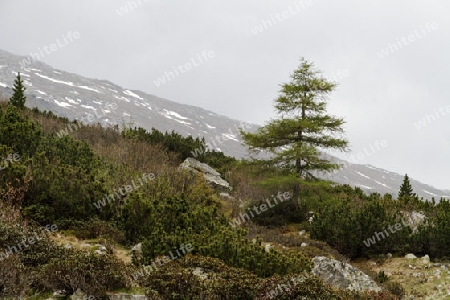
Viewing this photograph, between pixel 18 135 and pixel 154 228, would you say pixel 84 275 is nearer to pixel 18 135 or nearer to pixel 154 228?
pixel 154 228

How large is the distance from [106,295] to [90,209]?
5.67 metres

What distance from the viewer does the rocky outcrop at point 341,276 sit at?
8062 mm

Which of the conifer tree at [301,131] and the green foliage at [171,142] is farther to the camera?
the green foliage at [171,142]

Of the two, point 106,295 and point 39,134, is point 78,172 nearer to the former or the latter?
point 39,134

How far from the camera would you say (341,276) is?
8.16 meters

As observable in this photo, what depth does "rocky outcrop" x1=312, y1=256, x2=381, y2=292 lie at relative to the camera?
8062 mm

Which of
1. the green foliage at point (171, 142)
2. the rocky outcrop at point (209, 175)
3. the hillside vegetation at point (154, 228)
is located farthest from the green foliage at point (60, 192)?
the green foliage at point (171, 142)

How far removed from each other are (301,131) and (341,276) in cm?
1065

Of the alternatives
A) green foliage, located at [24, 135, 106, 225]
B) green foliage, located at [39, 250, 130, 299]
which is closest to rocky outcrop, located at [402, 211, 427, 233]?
green foliage, located at [24, 135, 106, 225]

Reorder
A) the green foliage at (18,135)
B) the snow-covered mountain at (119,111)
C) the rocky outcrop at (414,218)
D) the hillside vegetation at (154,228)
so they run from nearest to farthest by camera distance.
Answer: the hillside vegetation at (154,228) → the green foliage at (18,135) → the rocky outcrop at (414,218) → the snow-covered mountain at (119,111)

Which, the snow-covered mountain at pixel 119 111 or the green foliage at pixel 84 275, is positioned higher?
the snow-covered mountain at pixel 119 111

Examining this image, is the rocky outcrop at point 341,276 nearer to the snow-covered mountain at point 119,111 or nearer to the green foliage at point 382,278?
the green foliage at point 382,278

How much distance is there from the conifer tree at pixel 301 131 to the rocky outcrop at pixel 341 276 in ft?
30.3

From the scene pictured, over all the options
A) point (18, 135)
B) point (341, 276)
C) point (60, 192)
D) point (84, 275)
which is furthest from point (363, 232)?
point (18, 135)
